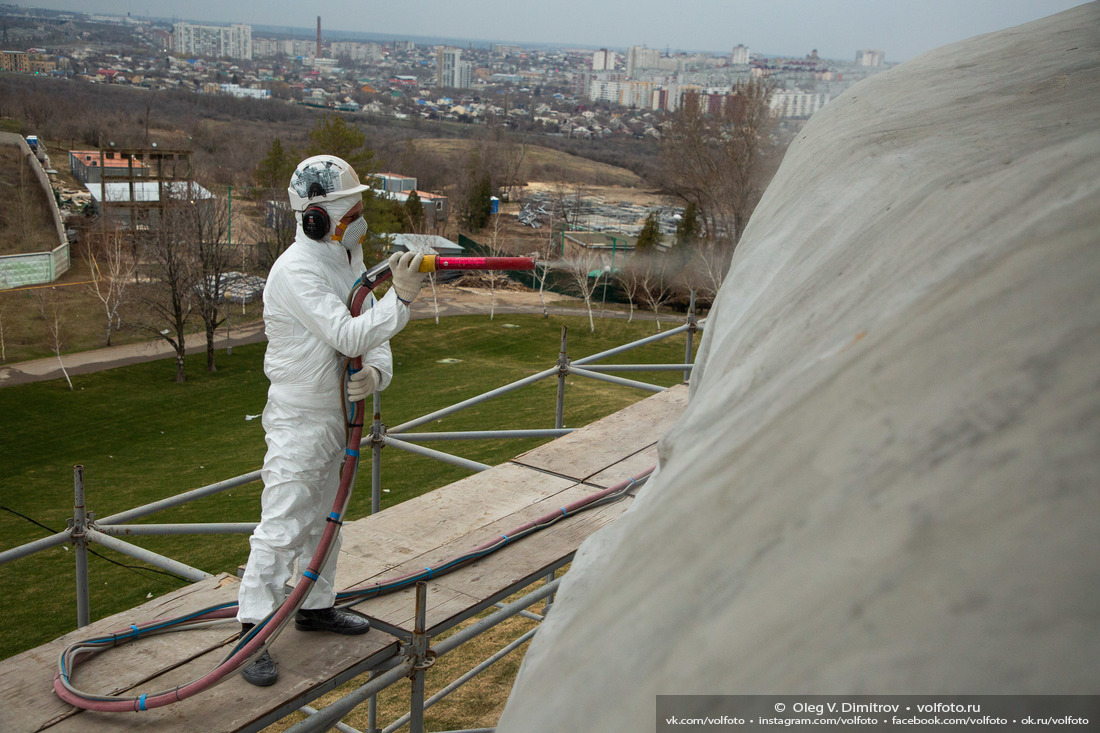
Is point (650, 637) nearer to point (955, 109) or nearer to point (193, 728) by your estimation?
point (955, 109)

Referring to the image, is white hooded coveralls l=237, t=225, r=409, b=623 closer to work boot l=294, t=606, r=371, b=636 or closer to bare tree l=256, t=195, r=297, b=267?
work boot l=294, t=606, r=371, b=636

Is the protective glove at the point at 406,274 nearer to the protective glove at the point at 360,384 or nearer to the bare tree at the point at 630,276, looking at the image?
the protective glove at the point at 360,384

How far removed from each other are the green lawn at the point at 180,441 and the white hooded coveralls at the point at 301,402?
9.01m

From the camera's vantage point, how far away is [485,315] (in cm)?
3684

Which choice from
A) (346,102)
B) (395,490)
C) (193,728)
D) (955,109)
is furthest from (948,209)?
(346,102)

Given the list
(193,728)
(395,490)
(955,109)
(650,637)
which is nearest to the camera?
(650,637)

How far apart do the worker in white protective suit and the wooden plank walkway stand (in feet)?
0.44

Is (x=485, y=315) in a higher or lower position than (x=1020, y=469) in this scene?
lower

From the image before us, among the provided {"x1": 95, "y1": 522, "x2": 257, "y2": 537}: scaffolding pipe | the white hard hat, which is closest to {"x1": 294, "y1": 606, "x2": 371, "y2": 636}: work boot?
{"x1": 95, "y1": 522, "x2": 257, "y2": 537}: scaffolding pipe

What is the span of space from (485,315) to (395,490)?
19896 mm

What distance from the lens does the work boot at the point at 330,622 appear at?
355 centimetres

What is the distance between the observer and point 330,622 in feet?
11.7

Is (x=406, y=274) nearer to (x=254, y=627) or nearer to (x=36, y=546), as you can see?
(x=254, y=627)

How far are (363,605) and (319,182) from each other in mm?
1833
